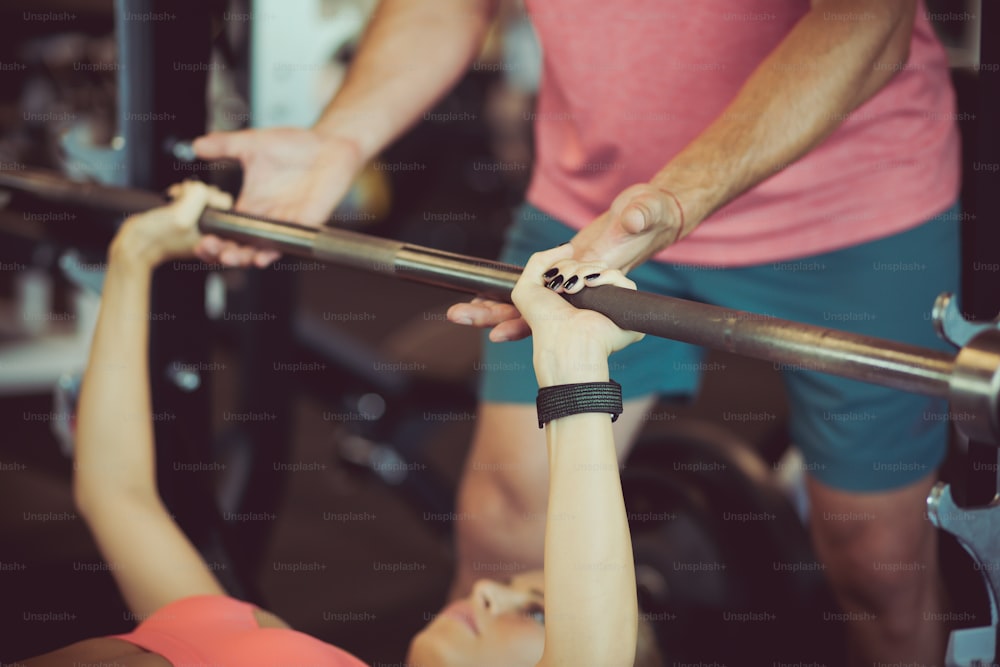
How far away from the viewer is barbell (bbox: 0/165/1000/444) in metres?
0.72

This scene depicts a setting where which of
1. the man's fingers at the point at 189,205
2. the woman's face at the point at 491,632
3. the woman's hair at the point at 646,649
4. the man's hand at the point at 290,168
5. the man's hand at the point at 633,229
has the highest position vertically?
the man's hand at the point at 290,168

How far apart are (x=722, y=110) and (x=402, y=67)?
47 cm

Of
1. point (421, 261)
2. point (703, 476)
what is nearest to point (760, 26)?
point (421, 261)

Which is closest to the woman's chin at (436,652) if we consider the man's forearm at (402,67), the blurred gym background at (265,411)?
Result: the blurred gym background at (265,411)

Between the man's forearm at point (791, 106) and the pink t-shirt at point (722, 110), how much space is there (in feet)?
0.65

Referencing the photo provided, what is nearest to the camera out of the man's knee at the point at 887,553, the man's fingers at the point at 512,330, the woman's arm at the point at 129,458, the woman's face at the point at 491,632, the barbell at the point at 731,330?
the barbell at the point at 731,330

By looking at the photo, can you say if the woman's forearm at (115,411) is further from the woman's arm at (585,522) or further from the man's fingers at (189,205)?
the woman's arm at (585,522)

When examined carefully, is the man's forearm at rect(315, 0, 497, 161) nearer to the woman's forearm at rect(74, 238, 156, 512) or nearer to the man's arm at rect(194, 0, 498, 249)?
the man's arm at rect(194, 0, 498, 249)

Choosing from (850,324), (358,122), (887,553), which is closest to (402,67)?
(358,122)

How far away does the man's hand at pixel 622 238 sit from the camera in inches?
38.4

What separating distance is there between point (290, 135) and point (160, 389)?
47cm

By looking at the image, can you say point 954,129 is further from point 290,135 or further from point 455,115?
point 455,115

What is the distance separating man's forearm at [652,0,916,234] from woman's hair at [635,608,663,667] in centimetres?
48

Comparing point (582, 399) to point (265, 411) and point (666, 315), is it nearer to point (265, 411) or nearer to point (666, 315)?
point (666, 315)
